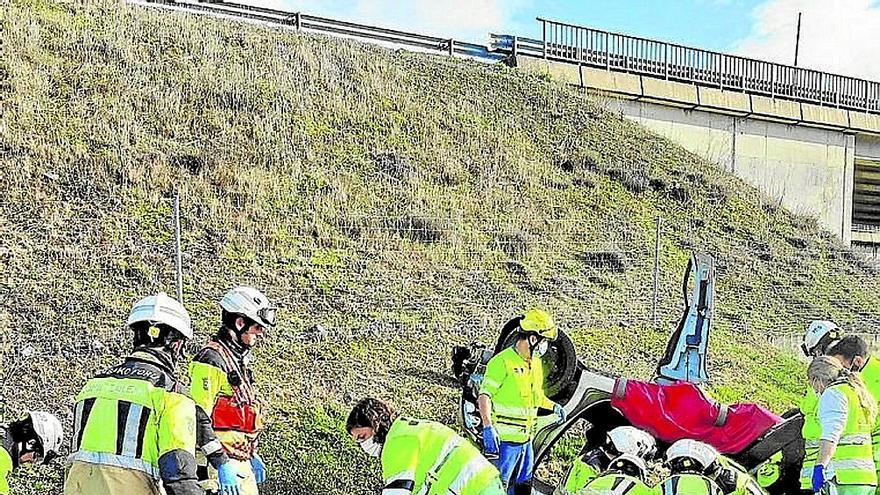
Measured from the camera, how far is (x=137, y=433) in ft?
15.3

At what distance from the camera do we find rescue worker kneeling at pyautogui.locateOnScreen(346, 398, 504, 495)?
4523 millimetres

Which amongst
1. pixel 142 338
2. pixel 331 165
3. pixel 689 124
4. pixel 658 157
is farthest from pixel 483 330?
pixel 689 124

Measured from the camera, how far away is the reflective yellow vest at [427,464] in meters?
4.52

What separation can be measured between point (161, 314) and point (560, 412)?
3475 millimetres

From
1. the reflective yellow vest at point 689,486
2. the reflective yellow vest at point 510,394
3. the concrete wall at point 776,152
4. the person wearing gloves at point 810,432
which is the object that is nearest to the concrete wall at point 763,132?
the concrete wall at point 776,152

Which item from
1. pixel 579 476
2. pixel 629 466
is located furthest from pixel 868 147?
pixel 629 466

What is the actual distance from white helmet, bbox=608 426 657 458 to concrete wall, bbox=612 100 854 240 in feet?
72.8

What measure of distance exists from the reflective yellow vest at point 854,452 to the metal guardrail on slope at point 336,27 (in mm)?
19772

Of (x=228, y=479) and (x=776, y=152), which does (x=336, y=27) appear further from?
(x=228, y=479)

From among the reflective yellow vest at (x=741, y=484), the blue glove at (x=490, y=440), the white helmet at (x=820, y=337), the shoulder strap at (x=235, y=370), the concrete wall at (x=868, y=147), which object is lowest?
the blue glove at (x=490, y=440)

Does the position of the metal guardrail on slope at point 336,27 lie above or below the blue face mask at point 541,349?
above

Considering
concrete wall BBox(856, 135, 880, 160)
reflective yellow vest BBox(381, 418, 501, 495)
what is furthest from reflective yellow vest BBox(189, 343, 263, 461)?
concrete wall BBox(856, 135, 880, 160)

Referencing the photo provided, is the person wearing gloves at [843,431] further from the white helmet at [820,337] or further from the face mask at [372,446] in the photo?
the face mask at [372,446]

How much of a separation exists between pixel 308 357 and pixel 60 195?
5322 mm
